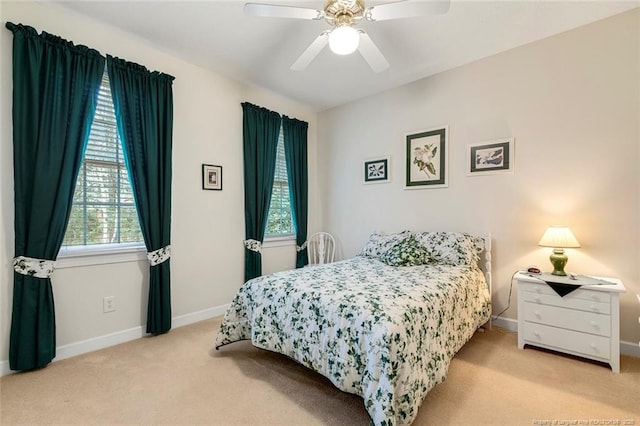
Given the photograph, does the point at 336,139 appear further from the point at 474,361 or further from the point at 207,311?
the point at 474,361

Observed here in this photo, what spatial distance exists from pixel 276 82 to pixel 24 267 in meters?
2.83

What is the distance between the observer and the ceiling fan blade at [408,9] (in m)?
1.64

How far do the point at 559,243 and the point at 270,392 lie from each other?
2372 mm

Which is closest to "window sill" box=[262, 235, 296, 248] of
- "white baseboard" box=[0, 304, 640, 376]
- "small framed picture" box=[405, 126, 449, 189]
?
"white baseboard" box=[0, 304, 640, 376]

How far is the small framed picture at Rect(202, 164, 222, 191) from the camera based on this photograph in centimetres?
313

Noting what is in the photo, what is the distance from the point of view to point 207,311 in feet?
10.4

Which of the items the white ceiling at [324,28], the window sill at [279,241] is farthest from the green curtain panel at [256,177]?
the white ceiling at [324,28]

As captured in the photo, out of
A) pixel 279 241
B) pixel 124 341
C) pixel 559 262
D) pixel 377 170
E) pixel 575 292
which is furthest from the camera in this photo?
pixel 279 241

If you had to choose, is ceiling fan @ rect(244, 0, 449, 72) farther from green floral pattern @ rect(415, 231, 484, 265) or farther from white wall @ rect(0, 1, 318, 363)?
green floral pattern @ rect(415, 231, 484, 265)

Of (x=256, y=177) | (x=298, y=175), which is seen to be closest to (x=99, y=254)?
(x=256, y=177)

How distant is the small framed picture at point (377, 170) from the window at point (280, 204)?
108 centimetres

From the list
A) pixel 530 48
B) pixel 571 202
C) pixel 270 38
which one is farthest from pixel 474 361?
pixel 270 38

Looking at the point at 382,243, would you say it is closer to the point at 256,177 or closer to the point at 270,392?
the point at 256,177

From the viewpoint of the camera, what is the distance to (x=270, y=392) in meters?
1.85
